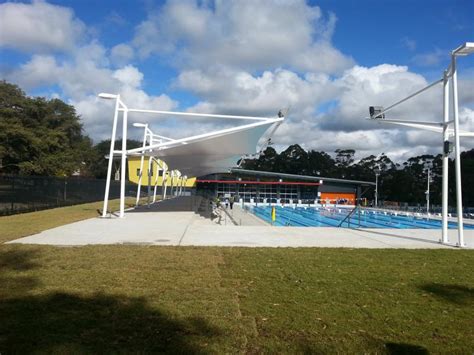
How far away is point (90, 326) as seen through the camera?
4250mm

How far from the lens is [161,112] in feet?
62.4

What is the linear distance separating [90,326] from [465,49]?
10.1m

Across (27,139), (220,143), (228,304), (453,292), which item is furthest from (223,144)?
(228,304)

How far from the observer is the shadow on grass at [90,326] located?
3.76m

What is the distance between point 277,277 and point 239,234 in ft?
20.3

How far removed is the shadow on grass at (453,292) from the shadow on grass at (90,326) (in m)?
3.31

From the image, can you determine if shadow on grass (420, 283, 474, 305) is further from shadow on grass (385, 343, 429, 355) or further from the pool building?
the pool building

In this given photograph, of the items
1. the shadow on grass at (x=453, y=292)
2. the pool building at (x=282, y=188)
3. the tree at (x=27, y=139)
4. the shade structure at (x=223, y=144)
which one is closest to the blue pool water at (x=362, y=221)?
the shade structure at (x=223, y=144)

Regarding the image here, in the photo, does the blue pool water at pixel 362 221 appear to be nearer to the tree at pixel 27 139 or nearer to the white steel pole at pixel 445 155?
the white steel pole at pixel 445 155

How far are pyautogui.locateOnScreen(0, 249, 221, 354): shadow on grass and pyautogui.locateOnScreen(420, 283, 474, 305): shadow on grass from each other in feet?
10.8

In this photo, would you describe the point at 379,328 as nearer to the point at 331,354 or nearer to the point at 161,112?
the point at 331,354

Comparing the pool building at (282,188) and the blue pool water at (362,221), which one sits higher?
the pool building at (282,188)

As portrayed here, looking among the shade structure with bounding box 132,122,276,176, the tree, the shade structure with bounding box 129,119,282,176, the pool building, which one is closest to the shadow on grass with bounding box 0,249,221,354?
the shade structure with bounding box 129,119,282,176

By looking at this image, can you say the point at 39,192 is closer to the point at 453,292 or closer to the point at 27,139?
the point at 27,139
